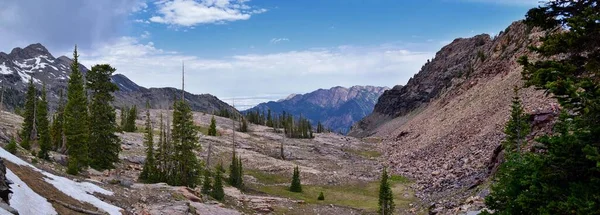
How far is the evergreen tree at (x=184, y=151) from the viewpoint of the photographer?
50000 millimetres

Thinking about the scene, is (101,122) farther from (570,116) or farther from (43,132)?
(570,116)

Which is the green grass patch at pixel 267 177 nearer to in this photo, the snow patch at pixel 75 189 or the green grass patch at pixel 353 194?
the green grass patch at pixel 353 194

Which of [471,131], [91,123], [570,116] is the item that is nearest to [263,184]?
[91,123]

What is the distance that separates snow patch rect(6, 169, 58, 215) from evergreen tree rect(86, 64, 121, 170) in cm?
2771

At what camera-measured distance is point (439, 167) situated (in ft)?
225

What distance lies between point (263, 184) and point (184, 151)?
20588 millimetres

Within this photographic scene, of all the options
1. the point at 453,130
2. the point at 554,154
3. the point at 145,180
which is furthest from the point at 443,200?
the point at 453,130

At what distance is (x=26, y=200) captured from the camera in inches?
717

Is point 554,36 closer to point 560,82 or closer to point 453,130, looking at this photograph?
point 560,82

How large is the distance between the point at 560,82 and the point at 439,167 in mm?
60780

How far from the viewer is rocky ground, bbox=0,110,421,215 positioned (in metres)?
31.4

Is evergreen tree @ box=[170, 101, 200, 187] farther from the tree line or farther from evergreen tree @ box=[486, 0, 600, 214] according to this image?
evergreen tree @ box=[486, 0, 600, 214]

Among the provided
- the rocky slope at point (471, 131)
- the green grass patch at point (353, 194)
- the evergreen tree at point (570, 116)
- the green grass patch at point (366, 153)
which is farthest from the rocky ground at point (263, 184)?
the evergreen tree at point (570, 116)

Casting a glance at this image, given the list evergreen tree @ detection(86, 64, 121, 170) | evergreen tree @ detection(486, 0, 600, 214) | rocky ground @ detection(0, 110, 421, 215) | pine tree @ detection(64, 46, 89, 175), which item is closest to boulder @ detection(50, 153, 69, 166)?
rocky ground @ detection(0, 110, 421, 215)
